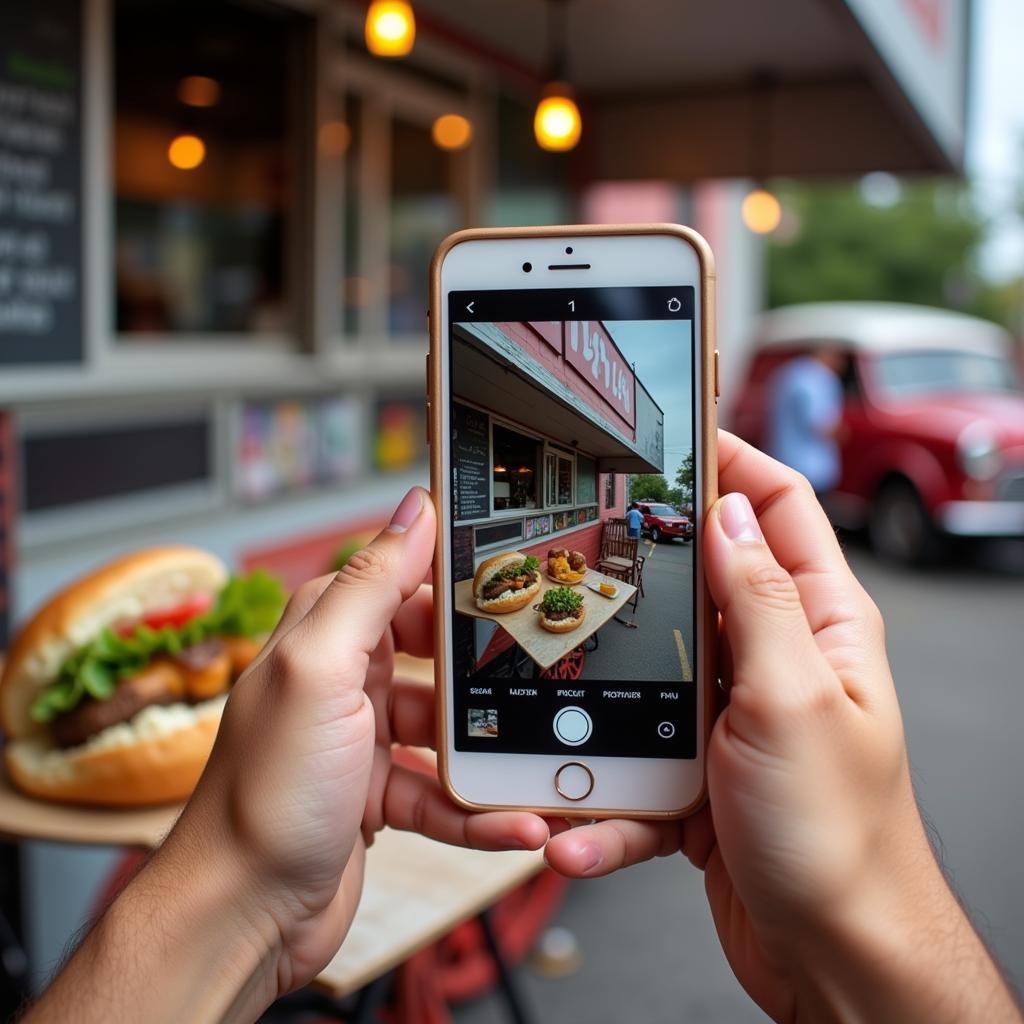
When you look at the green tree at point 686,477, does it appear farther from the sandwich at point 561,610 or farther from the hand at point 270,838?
the hand at point 270,838

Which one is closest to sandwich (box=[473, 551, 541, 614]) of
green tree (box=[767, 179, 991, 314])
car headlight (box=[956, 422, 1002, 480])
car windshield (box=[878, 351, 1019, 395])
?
car headlight (box=[956, 422, 1002, 480])

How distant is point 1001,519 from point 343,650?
8.99m

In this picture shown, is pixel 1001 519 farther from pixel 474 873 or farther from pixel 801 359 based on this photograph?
pixel 474 873

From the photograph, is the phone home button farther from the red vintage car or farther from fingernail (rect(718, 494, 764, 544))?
the red vintage car

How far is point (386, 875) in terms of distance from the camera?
2.16 metres

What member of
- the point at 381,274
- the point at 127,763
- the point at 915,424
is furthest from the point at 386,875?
the point at 915,424

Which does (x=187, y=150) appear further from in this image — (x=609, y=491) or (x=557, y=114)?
(x=609, y=491)

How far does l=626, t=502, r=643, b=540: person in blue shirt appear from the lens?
1.39 meters

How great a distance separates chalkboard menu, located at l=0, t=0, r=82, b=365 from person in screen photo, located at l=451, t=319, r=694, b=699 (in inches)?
105

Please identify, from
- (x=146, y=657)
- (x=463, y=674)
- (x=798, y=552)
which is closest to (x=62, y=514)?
(x=146, y=657)

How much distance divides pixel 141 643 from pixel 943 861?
170 cm

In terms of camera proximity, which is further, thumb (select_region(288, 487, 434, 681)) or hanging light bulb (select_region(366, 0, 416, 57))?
hanging light bulb (select_region(366, 0, 416, 57))

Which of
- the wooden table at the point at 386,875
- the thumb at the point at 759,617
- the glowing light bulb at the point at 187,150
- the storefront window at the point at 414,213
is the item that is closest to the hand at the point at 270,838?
the thumb at the point at 759,617

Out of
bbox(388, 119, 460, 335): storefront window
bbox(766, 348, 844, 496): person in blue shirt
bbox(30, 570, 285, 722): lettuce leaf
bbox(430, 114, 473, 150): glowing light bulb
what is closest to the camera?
bbox(30, 570, 285, 722): lettuce leaf
